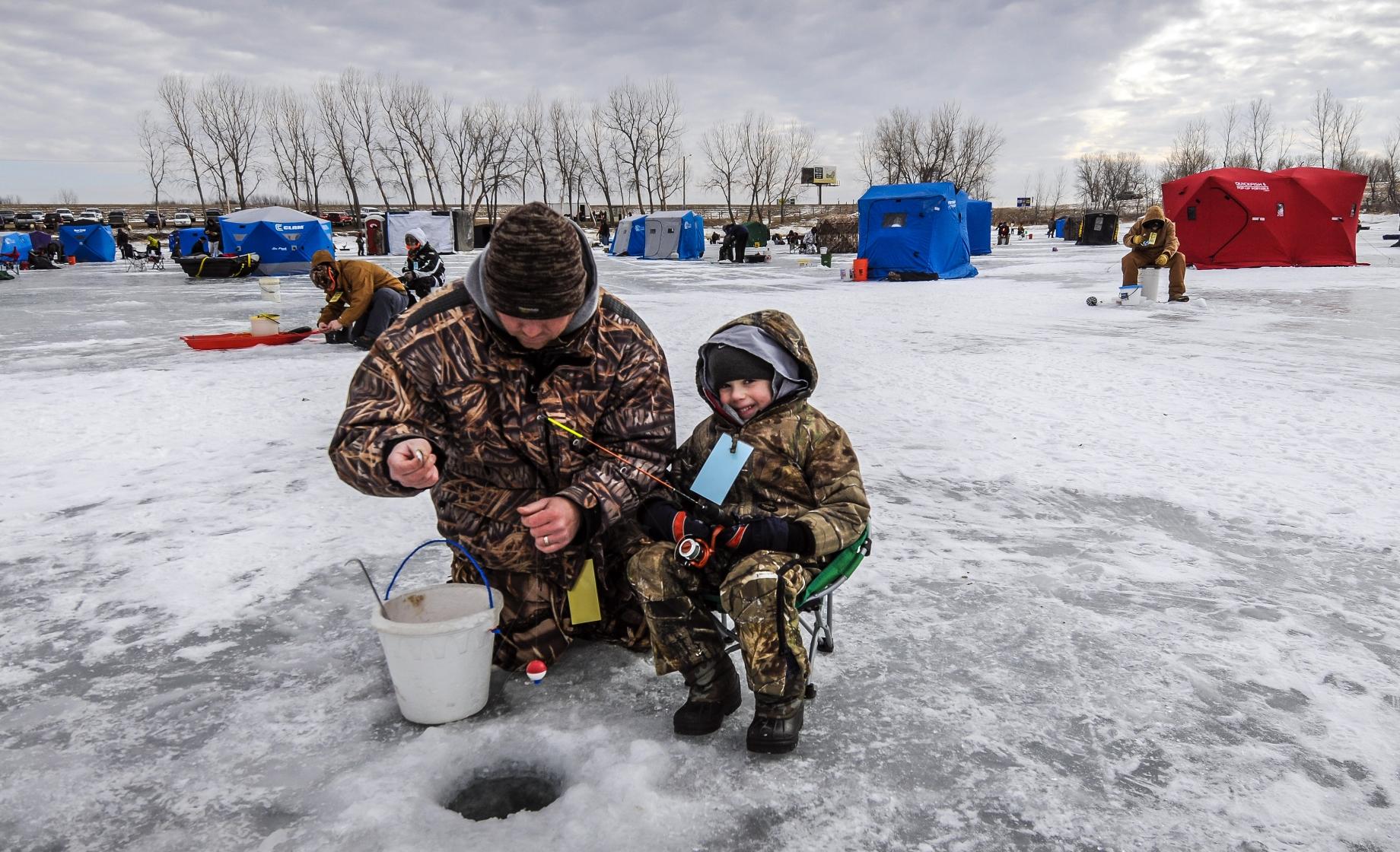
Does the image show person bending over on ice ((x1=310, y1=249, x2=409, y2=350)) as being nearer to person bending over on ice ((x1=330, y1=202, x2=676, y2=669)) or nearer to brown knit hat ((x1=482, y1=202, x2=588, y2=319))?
person bending over on ice ((x1=330, y1=202, x2=676, y2=669))

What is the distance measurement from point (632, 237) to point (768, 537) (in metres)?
33.0

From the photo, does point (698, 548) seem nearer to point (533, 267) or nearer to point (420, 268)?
point (533, 267)

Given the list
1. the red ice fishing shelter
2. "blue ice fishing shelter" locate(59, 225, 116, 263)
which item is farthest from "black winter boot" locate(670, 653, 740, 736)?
"blue ice fishing shelter" locate(59, 225, 116, 263)

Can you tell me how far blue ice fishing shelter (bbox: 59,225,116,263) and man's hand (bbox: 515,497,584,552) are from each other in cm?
3718

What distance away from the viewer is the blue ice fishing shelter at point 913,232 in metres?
18.8

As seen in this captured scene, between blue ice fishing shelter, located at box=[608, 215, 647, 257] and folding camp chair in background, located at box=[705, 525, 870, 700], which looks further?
blue ice fishing shelter, located at box=[608, 215, 647, 257]

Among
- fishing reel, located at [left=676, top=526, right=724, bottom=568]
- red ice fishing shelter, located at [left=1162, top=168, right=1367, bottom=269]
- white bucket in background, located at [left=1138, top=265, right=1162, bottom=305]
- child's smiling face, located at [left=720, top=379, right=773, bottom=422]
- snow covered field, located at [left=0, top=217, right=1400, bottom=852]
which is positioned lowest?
snow covered field, located at [left=0, top=217, right=1400, bottom=852]

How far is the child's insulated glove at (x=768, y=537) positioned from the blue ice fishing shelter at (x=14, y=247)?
30649mm

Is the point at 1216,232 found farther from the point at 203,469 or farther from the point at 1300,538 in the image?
the point at 203,469

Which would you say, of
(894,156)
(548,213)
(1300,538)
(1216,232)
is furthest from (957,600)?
(894,156)

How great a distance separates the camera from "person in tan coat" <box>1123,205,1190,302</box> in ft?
40.8

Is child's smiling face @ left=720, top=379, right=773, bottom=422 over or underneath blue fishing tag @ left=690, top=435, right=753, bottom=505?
over

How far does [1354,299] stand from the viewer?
1240 cm

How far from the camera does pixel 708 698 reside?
2.31 meters
